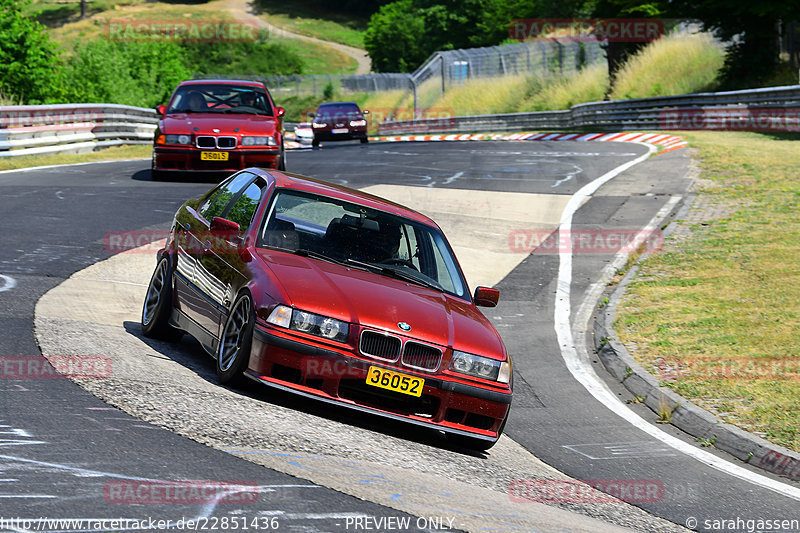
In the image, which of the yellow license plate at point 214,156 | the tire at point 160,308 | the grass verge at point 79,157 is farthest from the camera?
the grass verge at point 79,157

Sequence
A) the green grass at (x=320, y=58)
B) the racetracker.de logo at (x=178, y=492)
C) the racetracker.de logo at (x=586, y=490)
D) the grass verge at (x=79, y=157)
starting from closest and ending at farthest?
the racetracker.de logo at (x=178, y=492) → the racetracker.de logo at (x=586, y=490) → the grass verge at (x=79, y=157) → the green grass at (x=320, y=58)

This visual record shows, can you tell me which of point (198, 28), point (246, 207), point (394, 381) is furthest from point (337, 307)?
point (198, 28)

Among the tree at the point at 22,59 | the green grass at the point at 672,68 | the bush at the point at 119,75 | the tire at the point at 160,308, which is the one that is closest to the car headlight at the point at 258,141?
the tire at the point at 160,308

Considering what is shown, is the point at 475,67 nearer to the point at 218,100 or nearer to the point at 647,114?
the point at 647,114

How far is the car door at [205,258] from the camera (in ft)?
23.9

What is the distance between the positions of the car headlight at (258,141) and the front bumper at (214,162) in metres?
0.11

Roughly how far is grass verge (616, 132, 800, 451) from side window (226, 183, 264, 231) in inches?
156

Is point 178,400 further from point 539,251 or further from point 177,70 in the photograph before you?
point 177,70

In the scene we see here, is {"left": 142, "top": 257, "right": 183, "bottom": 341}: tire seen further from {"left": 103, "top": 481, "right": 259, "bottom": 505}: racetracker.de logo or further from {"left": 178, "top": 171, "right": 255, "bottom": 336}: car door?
{"left": 103, "top": 481, "right": 259, "bottom": 505}: racetracker.de logo

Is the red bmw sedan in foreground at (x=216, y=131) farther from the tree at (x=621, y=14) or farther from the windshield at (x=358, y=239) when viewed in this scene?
the tree at (x=621, y=14)

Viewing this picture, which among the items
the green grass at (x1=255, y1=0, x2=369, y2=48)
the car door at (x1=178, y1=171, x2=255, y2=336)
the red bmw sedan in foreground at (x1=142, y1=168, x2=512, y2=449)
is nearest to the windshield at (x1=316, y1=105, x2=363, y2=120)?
the car door at (x1=178, y1=171, x2=255, y2=336)

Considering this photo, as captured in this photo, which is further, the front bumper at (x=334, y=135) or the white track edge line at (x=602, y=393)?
the front bumper at (x=334, y=135)

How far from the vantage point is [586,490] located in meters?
6.30

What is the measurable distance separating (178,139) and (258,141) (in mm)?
1341
